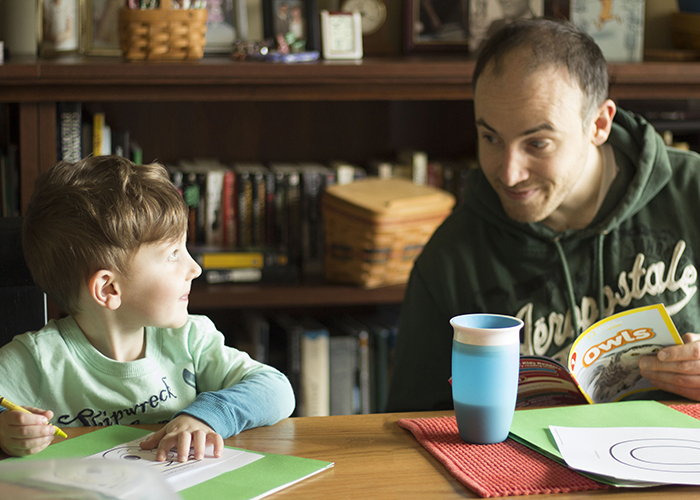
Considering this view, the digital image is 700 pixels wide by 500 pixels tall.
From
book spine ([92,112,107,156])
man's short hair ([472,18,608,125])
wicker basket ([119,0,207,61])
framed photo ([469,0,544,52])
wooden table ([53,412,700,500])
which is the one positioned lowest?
wooden table ([53,412,700,500])

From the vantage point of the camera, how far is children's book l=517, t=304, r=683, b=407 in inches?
37.7

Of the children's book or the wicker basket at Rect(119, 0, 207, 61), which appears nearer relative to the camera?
the children's book

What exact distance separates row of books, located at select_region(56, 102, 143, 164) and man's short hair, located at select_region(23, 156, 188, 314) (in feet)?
2.26

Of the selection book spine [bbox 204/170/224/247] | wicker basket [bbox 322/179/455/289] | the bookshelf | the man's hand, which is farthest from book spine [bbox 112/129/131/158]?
the man's hand

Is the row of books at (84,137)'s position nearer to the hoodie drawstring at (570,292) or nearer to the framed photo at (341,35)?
the framed photo at (341,35)

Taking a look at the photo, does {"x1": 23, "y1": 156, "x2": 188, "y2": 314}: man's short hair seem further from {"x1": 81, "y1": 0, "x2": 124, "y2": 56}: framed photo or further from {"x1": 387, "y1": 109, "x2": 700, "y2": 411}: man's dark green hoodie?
{"x1": 81, "y1": 0, "x2": 124, "y2": 56}: framed photo

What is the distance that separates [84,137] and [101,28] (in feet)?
1.00

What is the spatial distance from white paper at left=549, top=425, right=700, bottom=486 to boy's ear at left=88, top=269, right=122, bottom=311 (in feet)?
1.91

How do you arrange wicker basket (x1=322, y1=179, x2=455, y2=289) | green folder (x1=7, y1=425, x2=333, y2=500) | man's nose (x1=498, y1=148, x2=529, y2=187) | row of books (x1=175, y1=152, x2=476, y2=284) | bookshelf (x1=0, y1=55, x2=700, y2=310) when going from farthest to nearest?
row of books (x1=175, y1=152, x2=476, y2=284) → wicker basket (x1=322, y1=179, x2=455, y2=289) → bookshelf (x1=0, y1=55, x2=700, y2=310) → man's nose (x1=498, y1=148, x2=529, y2=187) → green folder (x1=7, y1=425, x2=333, y2=500)

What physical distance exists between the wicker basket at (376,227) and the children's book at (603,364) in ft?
2.61

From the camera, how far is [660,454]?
798mm

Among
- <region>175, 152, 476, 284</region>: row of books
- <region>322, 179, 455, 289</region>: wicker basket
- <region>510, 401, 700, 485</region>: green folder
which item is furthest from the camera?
<region>175, 152, 476, 284</region>: row of books

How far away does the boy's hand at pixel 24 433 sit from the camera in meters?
0.81

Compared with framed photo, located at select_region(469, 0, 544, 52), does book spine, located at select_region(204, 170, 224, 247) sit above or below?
below
